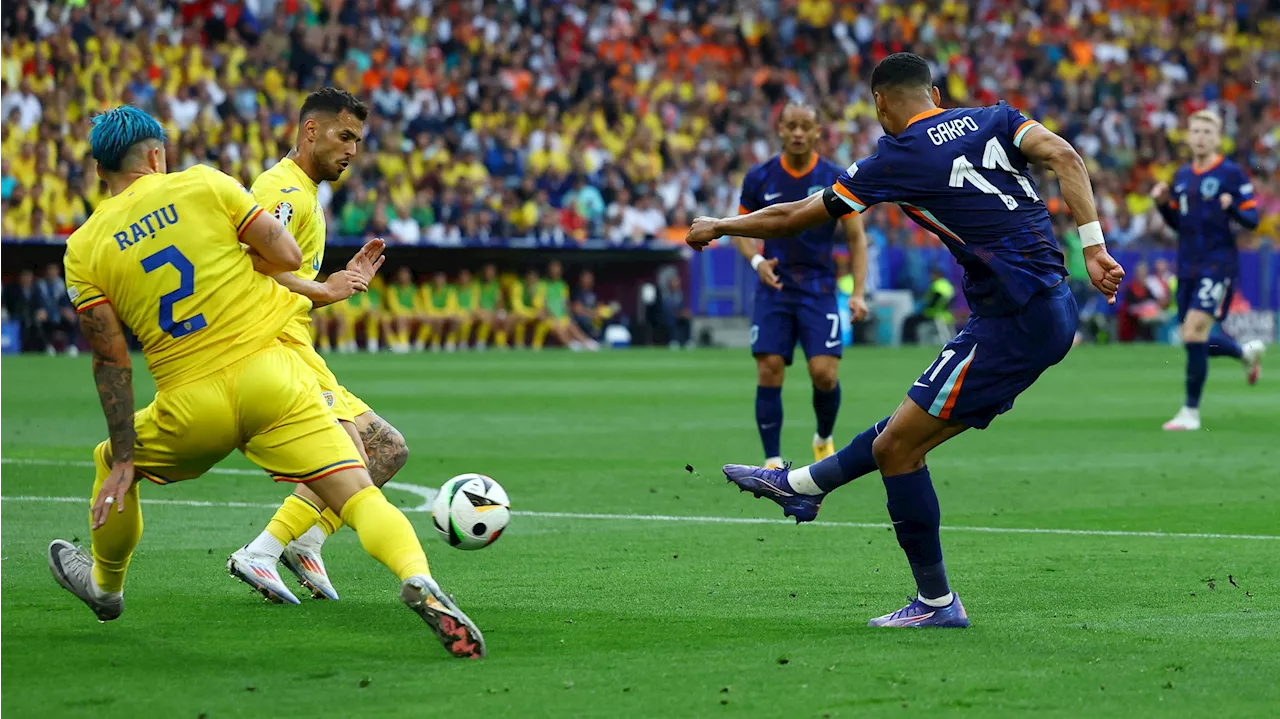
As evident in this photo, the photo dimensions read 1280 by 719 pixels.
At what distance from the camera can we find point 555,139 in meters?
34.6

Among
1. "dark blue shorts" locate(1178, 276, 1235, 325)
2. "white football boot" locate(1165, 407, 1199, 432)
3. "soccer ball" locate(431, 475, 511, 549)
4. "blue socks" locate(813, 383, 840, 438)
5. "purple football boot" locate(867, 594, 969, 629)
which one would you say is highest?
"soccer ball" locate(431, 475, 511, 549)

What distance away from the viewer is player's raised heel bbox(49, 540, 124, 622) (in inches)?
245

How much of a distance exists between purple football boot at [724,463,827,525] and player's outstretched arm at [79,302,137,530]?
2.27 metres

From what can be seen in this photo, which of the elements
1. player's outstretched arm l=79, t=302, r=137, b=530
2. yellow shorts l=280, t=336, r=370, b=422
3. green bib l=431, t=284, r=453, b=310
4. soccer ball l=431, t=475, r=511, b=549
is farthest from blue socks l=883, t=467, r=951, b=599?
green bib l=431, t=284, r=453, b=310

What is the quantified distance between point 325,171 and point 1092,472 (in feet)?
22.8

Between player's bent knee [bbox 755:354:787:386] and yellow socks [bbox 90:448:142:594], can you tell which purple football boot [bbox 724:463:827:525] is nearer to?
yellow socks [bbox 90:448:142:594]

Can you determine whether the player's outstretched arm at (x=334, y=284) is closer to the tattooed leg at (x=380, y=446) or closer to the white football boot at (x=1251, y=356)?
the tattooed leg at (x=380, y=446)

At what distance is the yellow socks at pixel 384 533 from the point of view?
18.7 ft

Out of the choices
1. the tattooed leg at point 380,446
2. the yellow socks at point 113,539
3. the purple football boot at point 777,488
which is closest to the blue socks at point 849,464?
the purple football boot at point 777,488

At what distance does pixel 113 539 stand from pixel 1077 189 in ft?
11.8

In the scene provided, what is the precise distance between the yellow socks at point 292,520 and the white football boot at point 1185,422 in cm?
1035

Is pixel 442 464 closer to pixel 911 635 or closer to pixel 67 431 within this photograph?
pixel 67 431

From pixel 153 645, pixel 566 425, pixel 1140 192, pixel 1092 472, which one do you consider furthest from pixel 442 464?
pixel 1140 192

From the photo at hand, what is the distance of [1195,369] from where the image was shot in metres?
15.6
